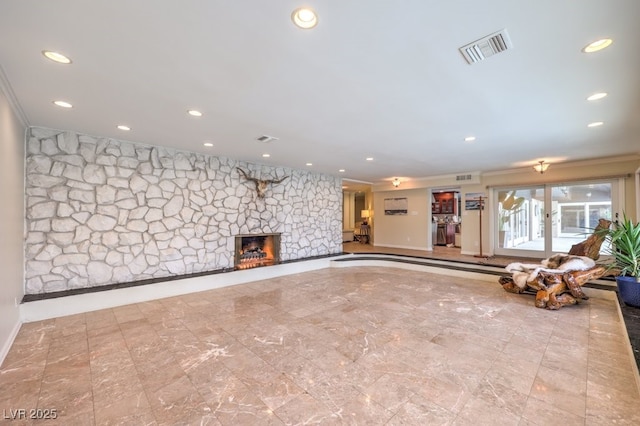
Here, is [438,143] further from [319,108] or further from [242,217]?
[242,217]

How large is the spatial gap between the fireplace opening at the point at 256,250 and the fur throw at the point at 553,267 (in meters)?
4.93

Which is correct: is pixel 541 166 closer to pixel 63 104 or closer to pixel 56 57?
pixel 56 57

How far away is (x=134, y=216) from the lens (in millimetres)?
4688

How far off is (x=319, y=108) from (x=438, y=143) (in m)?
2.51

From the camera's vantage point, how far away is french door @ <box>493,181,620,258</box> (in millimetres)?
6191

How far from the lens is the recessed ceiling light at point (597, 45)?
193 cm

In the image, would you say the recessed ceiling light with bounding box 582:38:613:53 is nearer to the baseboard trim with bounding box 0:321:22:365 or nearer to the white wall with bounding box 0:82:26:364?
the white wall with bounding box 0:82:26:364

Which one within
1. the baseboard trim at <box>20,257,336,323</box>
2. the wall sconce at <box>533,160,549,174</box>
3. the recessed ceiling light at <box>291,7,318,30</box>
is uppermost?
the recessed ceiling light at <box>291,7,318,30</box>

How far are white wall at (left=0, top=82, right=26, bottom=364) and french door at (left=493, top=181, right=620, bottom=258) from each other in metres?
9.02

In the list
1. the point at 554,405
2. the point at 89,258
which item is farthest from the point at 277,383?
the point at 89,258

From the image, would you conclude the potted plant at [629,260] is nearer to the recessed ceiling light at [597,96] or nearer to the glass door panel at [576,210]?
the recessed ceiling light at [597,96]

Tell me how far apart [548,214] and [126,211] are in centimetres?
926

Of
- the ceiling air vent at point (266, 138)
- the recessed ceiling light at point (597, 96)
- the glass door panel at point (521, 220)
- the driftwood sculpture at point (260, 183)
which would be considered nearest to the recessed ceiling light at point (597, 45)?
the recessed ceiling light at point (597, 96)

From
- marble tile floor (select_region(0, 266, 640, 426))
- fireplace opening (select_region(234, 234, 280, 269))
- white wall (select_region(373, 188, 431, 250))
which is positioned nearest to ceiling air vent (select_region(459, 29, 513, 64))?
marble tile floor (select_region(0, 266, 640, 426))
